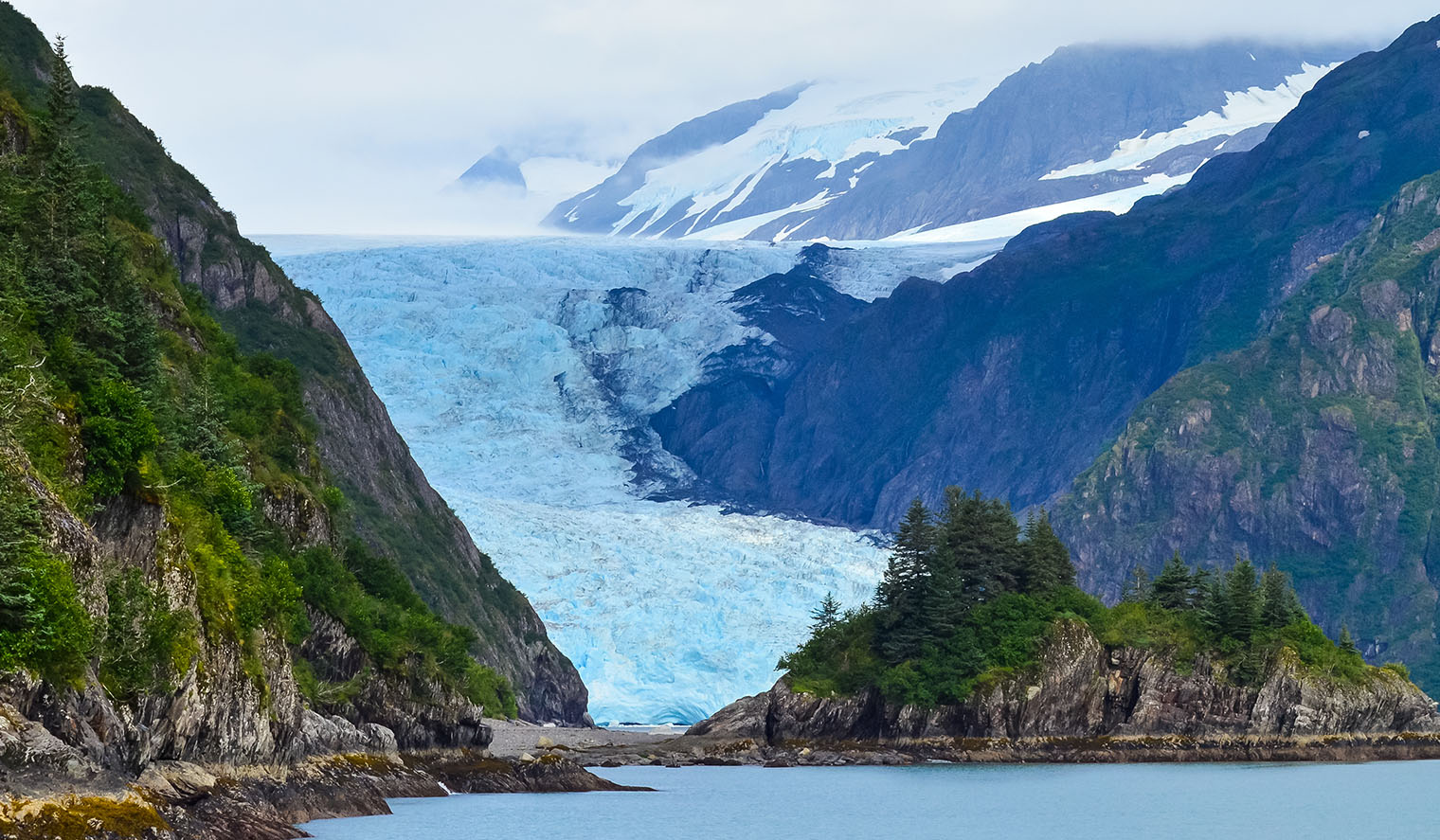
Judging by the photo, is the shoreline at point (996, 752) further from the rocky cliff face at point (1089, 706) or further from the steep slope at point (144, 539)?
the steep slope at point (144, 539)

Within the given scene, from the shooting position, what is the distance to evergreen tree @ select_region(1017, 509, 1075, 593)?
355ft

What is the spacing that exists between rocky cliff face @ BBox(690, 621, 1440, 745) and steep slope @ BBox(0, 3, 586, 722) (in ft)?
83.6

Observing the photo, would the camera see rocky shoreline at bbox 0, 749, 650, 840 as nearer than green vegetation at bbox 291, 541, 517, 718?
Yes

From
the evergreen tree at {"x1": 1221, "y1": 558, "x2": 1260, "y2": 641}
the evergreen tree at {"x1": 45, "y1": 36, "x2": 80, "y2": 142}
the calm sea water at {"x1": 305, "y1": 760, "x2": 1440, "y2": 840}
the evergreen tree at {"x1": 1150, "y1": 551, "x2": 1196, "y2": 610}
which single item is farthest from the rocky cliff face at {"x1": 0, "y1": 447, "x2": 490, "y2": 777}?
the evergreen tree at {"x1": 1150, "y1": 551, "x2": 1196, "y2": 610}

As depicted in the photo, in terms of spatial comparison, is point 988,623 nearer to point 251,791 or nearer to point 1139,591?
point 1139,591

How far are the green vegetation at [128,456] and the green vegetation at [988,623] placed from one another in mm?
34200

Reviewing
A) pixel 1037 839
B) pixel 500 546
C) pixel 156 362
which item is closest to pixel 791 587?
pixel 500 546

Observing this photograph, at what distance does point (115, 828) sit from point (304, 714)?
24.6 meters

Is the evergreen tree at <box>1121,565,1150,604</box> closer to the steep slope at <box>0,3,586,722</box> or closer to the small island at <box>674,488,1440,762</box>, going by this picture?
the small island at <box>674,488,1440,762</box>

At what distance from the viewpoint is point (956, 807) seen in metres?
71.1

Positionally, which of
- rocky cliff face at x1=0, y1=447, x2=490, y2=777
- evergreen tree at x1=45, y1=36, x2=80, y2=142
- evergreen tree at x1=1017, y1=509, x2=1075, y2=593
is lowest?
evergreen tree at x1=1017, y1=509, x2=1075, y2=593

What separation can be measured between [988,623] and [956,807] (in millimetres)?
34570

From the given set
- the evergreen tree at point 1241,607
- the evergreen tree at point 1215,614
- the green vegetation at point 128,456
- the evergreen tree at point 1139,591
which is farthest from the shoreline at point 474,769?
the evergreen tree at point 1139,591

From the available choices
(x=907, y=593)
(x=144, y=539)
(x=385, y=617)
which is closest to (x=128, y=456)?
(x=144, y=539)
